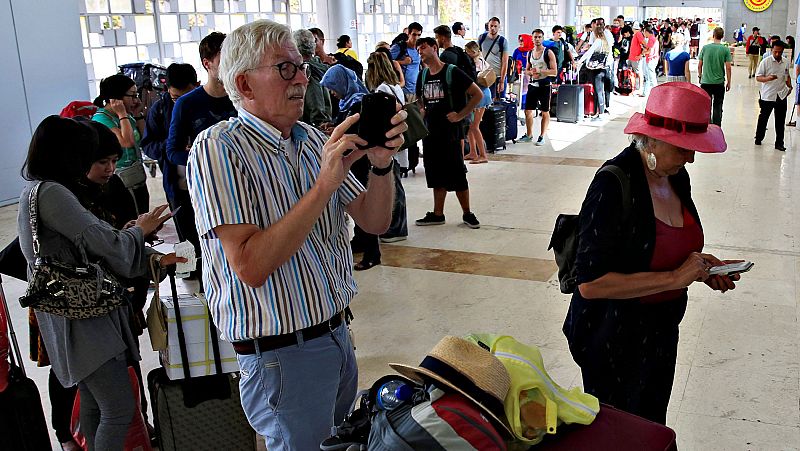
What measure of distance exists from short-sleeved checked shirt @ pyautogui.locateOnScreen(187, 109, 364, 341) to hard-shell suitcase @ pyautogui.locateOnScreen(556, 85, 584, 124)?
43.2 feet

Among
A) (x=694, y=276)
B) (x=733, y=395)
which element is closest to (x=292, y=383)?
(x=694, y=276)

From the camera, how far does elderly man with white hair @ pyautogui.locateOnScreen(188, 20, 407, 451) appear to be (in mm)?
1892

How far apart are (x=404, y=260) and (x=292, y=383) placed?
4.48 meters

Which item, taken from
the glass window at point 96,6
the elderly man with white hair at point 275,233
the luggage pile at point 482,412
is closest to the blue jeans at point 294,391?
the elderly man with white hair at point 275,233

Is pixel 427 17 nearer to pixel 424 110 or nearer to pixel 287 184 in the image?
pixel 424 110

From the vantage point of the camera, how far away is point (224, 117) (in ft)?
15.4

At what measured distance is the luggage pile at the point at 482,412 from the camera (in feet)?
5.31

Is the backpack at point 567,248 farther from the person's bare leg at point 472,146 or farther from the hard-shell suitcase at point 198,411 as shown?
the person's bare leg at point 472,146

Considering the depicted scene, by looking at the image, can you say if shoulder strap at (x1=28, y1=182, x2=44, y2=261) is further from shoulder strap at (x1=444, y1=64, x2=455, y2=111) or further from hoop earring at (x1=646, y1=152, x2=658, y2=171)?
shoulder strap at (x1=444, y1=64, x2=455, y2=111)

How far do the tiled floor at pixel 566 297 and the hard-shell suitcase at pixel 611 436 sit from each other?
1911mm

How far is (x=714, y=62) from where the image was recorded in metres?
12.4

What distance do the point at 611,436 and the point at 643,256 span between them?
0.88m

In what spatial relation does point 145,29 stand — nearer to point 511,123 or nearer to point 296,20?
point 296,20

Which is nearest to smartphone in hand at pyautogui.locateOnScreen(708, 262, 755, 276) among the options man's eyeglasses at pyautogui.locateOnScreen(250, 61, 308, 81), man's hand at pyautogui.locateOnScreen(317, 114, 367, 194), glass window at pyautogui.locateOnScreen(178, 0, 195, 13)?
man's hand at pyautogui.locateOnScreen(317, 114, 367, 194)
